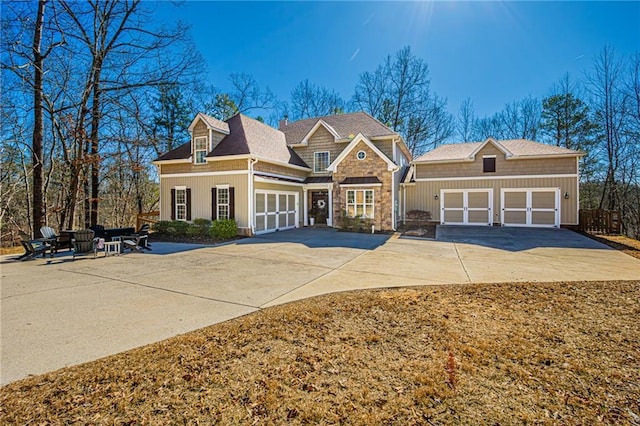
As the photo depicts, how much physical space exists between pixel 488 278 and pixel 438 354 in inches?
169

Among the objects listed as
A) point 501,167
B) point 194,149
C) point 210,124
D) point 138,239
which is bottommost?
point 138,239

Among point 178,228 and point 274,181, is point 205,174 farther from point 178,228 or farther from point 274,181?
point 274,181

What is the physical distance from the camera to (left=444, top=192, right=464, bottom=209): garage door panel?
19.6 m

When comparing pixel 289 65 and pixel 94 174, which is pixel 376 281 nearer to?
pixel 94 174

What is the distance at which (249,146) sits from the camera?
50.3ft

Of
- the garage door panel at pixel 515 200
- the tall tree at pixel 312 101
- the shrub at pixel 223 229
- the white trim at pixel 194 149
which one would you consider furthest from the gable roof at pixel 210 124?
the garage door panel at pixel 515 200

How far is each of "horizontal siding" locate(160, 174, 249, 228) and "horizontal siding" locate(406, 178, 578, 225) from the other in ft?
38.0

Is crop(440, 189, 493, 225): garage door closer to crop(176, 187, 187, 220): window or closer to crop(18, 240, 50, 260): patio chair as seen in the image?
crop(176, 187, 187, 220): window

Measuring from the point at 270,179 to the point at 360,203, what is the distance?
523cm

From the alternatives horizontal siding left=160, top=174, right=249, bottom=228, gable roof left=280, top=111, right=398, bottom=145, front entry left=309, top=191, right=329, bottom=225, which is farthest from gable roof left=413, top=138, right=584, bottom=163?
horizontal siding left=160, top=174, right=249, bottom=228

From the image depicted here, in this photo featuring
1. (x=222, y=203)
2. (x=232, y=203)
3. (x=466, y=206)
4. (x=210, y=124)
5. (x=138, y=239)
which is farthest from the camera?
(x=466, y=206)

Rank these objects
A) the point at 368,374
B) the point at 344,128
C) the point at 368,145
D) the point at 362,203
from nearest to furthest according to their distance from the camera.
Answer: the point at 368,374 < the point at 368,145 < the point at 362,203 < the point at 344,128

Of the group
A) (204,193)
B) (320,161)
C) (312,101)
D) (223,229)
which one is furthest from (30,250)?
(312,101)

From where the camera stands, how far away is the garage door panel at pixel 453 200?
19.6m
